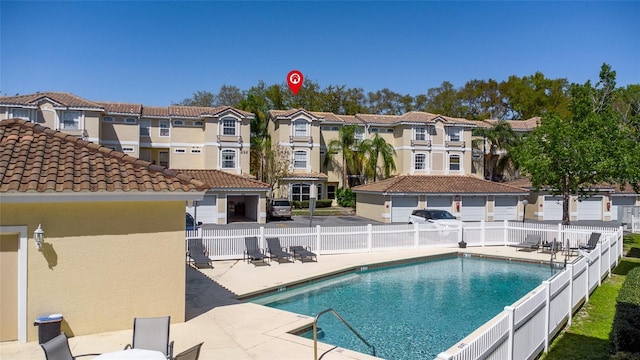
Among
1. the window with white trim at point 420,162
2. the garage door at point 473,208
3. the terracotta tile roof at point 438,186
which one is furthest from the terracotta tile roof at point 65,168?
the window with white trim at point 420,162

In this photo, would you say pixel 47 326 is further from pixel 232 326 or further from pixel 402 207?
pixel 402 207

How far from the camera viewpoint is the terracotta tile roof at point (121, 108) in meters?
37.6

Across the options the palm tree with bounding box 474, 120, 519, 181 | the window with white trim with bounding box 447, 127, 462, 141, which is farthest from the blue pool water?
the palm tree with bounding box 474, 120, 519, 181

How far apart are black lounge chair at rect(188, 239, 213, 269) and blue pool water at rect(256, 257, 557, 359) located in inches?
152

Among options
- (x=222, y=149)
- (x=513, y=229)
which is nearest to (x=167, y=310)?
(x=513, y=229)

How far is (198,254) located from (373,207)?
2261 centimetres

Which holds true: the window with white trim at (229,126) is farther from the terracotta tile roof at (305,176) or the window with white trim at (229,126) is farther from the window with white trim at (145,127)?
the window with white trim at (145,127)

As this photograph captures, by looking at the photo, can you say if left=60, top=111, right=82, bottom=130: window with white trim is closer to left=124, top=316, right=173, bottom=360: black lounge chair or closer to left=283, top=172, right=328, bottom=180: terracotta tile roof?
left=283, top=172, right=328, bottom=180: terracotta tile roof

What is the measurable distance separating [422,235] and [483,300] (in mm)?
8114

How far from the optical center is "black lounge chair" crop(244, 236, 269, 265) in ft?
56.8

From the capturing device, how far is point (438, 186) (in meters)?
37.3

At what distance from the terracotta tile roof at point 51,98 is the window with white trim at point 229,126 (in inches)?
389

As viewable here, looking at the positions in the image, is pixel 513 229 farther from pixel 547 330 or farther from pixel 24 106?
pixel 24 106

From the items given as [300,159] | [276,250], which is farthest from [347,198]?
[276,250]
